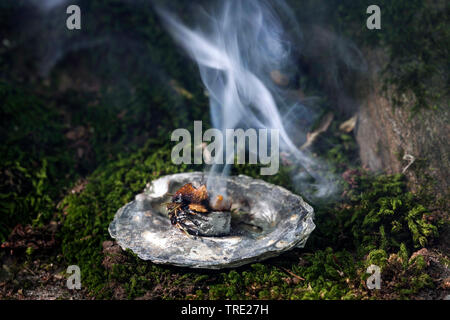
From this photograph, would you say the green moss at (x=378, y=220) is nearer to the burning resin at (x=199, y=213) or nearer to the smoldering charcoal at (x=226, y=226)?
the smoldering charcoal at (x=226, y=226)

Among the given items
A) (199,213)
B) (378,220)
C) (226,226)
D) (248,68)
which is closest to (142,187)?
(199,213)

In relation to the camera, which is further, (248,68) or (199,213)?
(248,68)

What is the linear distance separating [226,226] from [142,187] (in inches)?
49.4

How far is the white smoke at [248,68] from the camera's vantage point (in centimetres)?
436

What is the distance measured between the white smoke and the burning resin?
115 cm

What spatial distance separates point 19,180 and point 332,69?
4037mm

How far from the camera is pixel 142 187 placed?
13.4 feet

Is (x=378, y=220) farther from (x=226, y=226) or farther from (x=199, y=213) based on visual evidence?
(x=199, y=213)

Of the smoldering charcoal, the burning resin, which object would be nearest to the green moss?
the smoldering charcoal

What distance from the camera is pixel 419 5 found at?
403cm

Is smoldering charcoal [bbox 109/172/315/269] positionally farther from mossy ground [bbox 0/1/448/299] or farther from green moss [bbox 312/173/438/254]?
green moss [bbox 312/173/438/254]

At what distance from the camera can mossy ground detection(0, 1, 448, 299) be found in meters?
2.97
